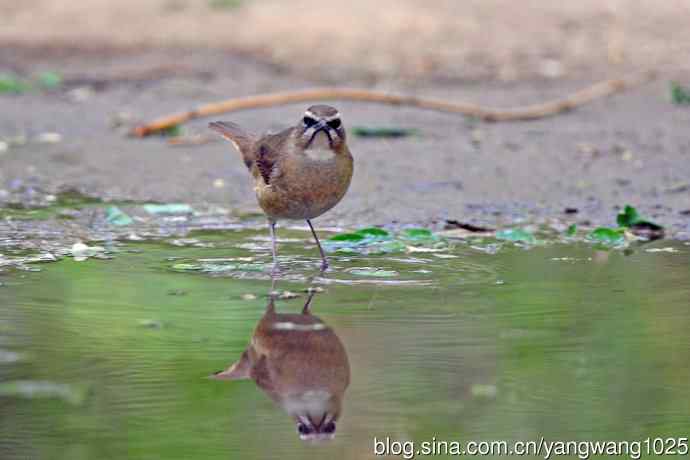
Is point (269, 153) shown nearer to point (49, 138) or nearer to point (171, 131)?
point (171, 131)

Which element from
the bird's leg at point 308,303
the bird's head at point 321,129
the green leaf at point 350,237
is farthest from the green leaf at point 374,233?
the bird's leg at point 308,303

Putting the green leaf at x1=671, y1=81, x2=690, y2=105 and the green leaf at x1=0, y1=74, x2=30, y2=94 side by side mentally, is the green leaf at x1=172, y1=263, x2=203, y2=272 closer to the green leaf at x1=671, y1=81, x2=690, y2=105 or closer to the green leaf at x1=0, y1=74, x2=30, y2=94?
the green leaf at x1=671, y1=81, x2=690, y2=105

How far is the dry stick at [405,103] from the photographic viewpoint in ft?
32.6

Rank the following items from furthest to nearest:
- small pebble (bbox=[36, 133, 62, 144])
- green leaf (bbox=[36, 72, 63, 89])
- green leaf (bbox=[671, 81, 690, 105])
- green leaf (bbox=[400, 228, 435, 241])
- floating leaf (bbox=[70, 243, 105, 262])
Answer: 1. green leaf (bbox=[36, 72, 63, 89])
2. green leaf (bbox=[671, 81, 690, 105])
3. small pebble (bbox=[36, 133, 62, 144])
4. green leaf (bbox=[400, 228, 435, 241])
5. floating leaf (bbox=[70, 243, 105, 262])

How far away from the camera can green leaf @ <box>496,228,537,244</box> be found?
303 inches

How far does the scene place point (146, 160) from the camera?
10141 millimetres

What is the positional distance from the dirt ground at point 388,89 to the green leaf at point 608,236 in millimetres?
397

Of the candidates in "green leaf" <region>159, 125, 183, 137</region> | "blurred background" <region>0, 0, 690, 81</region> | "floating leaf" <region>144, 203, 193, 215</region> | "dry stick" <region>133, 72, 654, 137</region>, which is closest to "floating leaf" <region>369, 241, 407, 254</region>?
"floating leaf" <region>144, 203, 193, 215</region>

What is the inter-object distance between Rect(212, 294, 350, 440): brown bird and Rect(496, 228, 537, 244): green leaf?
2.06m

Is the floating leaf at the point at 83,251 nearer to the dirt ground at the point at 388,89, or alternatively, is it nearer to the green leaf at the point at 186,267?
the green leaf at the point at 186,267

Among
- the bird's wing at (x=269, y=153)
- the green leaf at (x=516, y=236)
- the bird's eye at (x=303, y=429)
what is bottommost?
the green leaf at (x=516, y=236)

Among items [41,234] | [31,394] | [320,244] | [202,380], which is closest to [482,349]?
[202,380]

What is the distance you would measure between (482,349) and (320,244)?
228 centimetres

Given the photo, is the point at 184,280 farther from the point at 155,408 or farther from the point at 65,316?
the point at 155,408
